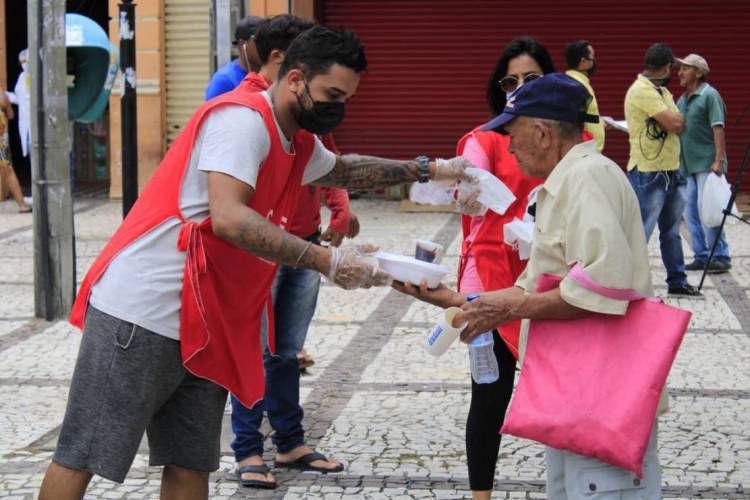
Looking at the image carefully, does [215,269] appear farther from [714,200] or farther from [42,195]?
[714,200]

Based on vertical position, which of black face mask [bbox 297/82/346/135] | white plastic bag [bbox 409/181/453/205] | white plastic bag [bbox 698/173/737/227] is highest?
black face mask [bbox 297/82/346/135]

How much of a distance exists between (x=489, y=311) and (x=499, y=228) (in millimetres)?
1063

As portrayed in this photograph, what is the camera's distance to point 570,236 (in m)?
3.05

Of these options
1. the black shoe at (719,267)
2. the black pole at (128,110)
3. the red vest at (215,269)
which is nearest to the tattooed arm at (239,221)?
the red vest at (215,269)

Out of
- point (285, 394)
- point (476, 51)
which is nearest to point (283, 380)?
point (285, 394)

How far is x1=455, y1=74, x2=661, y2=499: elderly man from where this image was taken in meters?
3.00

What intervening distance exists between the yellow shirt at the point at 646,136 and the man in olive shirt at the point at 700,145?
0.98m

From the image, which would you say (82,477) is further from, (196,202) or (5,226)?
(5,226)

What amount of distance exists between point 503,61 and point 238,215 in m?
1.67

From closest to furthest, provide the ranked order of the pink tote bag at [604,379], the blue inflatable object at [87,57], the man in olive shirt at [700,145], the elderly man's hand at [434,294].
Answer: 1. the pink tote bag at [604,379]
2. the elderly man's hand at [434,294]
3. the man in olive shirt at [700,145]
4. the blue inflatable object at [87,57]

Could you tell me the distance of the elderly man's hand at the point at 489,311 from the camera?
3.21 metres

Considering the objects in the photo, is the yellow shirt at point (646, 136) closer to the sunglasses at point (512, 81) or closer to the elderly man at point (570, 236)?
the sunglasses at point (512, 81)

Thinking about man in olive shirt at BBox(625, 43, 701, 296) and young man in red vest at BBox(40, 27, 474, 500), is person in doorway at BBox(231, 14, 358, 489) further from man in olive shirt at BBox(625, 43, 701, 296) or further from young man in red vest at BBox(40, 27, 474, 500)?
man in olive shirt at BBox(625, 43, 701, 296)

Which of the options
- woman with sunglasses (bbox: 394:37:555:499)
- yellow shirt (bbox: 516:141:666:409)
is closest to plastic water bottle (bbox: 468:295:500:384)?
woman with sunglasses (bbox: 394:37:555:499)
